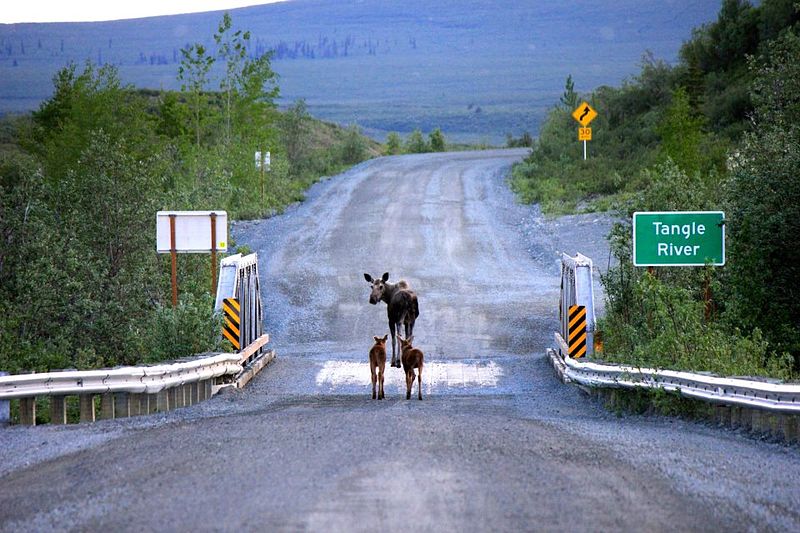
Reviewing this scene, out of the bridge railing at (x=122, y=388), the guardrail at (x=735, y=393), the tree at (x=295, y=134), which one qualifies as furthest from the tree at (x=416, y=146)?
the guardrail at (x=735, y=393)

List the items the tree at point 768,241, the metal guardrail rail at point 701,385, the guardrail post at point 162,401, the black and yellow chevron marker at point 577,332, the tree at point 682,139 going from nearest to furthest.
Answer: the metal guardrail rail at point 701,385
the guardrail post at point 162,401
the tree at point 768,241
the black and yellow chevron marker at point 577,332
the tree at point 682,139

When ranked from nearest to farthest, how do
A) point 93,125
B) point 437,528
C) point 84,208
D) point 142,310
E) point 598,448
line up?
point 437,528, point 598,448, point 142,310, point 84,208, point 93,125

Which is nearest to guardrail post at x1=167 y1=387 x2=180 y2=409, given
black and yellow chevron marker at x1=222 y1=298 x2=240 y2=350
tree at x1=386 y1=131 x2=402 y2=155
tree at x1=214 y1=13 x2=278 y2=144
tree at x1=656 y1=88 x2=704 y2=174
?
black and yellow chevron marker at x1=222 y1=298 x2=240 y2=350

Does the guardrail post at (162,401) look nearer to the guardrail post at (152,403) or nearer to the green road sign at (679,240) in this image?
the guardrail post at (152,403)

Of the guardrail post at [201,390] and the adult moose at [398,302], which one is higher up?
the adult moose at [398,302]

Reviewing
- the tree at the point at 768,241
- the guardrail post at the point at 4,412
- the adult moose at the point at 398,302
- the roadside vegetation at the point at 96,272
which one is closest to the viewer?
the guardrail post at the point at 4,412

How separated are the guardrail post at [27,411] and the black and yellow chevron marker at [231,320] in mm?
6468

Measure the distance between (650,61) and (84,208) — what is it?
43.2 metres

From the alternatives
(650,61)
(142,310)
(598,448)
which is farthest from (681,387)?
(650,61)

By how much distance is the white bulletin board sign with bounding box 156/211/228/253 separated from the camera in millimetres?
20359

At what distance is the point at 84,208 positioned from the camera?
25328mm

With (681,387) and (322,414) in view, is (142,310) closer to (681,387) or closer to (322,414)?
(322,414)

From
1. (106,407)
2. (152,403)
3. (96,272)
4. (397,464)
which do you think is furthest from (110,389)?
(96,272)

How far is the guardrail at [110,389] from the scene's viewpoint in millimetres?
13086
